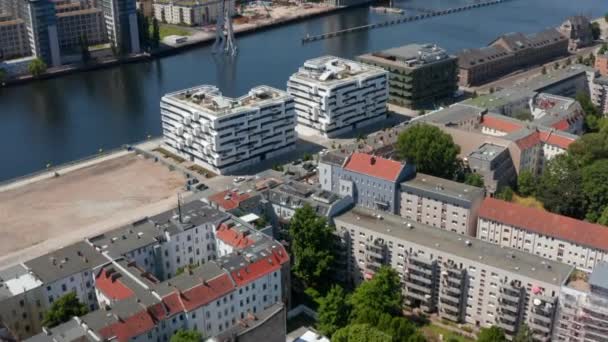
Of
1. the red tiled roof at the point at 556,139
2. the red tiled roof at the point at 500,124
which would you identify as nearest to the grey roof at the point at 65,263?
the red tiled roof at the point at 500,124

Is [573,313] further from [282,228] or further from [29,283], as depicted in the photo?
[29,283]

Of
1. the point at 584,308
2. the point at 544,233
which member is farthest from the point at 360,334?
the point at 544,233

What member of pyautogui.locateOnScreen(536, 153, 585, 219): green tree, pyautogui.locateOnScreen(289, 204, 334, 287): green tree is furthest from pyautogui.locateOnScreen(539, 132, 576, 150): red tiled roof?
pyautogui.locateOnScreen(289, 204, 334, 287): green tree

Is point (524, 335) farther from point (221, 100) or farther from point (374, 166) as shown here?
point (221, 100)

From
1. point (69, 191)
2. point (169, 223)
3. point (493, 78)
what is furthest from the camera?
point (493, 78)

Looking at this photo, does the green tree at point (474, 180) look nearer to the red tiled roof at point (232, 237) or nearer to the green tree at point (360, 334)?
the red tiled roof at point (232, 237)

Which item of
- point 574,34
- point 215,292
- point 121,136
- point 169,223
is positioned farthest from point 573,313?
point 574,34
